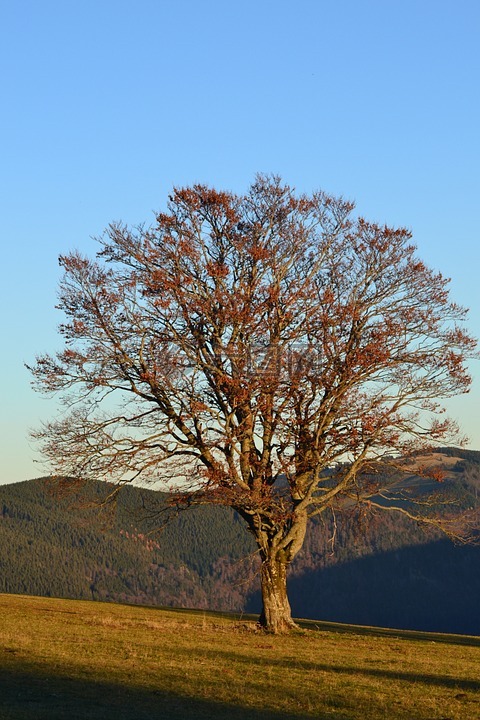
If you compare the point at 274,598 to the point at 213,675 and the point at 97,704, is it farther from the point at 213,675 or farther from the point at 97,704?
the point at 97,704

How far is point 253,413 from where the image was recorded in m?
31.9

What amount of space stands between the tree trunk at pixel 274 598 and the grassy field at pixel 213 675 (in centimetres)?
171

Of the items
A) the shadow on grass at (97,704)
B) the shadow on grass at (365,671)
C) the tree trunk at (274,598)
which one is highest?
the tree trunk at (274,598)

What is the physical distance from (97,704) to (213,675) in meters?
4.33

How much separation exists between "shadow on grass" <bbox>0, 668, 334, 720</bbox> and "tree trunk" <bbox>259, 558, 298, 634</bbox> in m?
15.5

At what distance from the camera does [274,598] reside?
110 ft

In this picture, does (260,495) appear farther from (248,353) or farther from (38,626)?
(38,626)

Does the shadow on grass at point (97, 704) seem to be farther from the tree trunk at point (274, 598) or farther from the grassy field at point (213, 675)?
the tree trunk at point (274, 598)

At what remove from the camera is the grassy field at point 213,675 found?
1647 cm

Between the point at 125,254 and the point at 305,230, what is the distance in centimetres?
681

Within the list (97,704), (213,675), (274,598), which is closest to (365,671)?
(213,675)

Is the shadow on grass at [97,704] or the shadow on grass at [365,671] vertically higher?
the shadow on grass at [365,671]

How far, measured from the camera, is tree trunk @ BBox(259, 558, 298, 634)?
33469mm

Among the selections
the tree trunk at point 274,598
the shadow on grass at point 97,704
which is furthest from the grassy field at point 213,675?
the tree trunk at point 274,598
